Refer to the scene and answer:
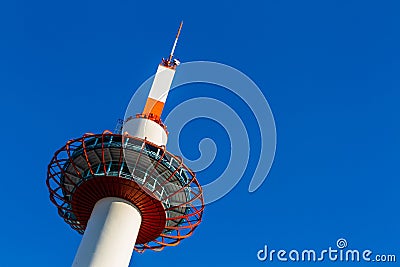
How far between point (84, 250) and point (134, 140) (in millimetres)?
9890

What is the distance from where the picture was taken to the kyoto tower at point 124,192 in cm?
3816

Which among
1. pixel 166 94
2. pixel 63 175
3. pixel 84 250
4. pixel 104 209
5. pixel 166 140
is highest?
pixel 166 94

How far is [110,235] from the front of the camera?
37.3 metres

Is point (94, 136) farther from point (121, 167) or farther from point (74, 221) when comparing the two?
point (74, 221)

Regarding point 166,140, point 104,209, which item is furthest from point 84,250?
point 166,140

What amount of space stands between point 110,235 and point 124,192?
13.0 ft

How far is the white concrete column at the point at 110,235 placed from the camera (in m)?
36.2

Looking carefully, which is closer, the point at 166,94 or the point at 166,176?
the point at 166,176

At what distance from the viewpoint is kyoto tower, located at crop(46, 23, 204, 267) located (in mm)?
38156

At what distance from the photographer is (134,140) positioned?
41.1 meters

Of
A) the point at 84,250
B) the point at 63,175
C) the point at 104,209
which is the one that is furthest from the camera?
the point at 63,175

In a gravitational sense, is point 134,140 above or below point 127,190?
above

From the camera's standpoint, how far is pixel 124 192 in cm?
3975

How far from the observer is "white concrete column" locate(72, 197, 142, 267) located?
36191 mm
